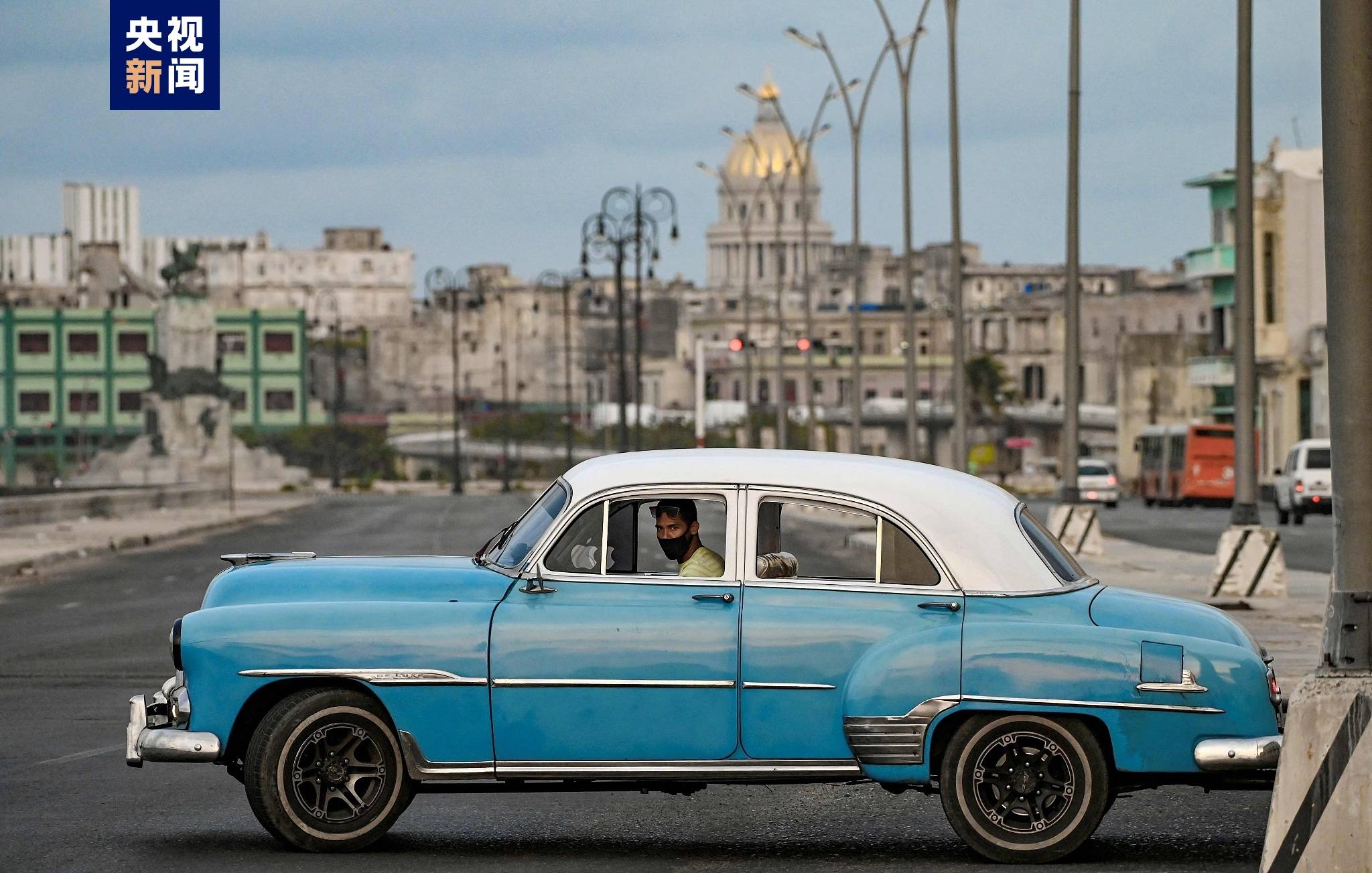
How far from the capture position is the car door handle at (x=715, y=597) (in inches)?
333

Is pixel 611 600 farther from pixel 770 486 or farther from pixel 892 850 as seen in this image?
pixel 892 850

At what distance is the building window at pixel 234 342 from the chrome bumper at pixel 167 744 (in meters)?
135

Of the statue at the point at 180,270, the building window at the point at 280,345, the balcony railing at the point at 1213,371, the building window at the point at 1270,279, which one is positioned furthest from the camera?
the building window at the point at 280,345

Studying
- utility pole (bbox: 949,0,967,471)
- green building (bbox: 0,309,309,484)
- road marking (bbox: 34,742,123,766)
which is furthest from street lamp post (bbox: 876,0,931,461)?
green building (bbox: 0,309,309,484)

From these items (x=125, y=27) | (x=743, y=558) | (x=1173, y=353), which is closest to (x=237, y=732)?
(x=743, y=558)

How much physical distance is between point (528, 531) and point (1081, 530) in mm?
25104

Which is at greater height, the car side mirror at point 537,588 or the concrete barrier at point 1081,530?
the car side mirror at point 537,588

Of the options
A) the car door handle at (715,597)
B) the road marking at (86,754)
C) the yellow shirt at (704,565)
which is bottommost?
the road marking at (86,754)

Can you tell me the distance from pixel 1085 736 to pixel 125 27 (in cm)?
2438

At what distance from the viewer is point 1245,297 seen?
2400cm

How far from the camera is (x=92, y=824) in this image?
30.4 ft

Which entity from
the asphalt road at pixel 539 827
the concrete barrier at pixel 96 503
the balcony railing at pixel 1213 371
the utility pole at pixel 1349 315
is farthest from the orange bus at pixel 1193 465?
the utility pole at pixel 1349 315

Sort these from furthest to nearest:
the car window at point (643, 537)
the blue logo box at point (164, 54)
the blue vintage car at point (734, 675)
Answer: the blue logo box at point (164, 54)
the car window at point (643, 537)
the blue vintage car at point (734, 675)

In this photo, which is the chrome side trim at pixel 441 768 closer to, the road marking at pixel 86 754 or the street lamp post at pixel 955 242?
the road marking at pixel 86 754
